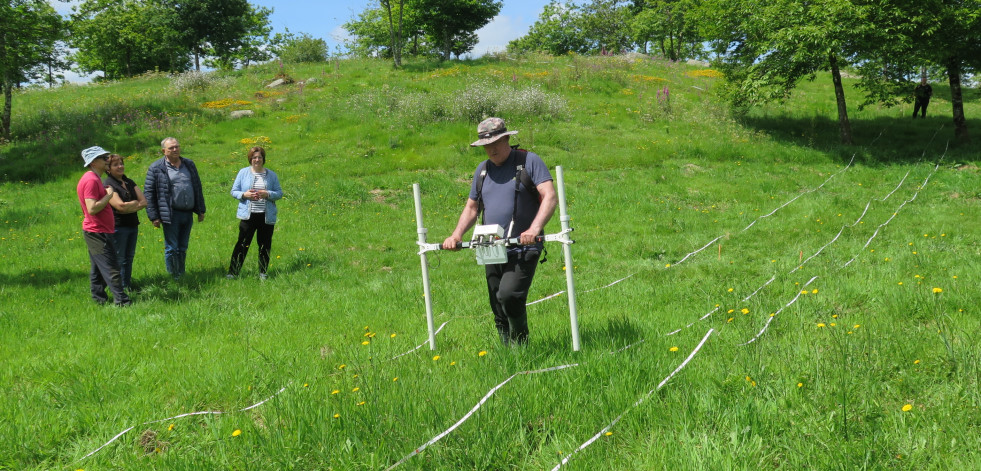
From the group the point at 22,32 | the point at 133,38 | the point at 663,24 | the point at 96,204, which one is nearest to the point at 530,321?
the point at 96,204

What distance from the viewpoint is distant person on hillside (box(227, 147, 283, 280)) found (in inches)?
330

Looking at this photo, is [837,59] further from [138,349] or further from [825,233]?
[138,349]

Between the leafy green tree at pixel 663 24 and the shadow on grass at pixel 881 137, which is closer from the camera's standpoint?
the shadow on grass at pixel 881 137

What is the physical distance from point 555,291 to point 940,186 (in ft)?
39.4

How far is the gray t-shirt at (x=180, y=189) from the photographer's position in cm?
799

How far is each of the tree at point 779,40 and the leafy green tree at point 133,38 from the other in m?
39.2

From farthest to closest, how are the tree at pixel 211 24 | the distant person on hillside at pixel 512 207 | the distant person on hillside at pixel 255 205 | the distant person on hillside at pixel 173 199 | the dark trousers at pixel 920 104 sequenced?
1. the tree at pixel 211 24
2. the dark trousers at pixel 920 104
3. the distant person on hillside at pixel 255 205
4. the distant person on hillside at pixel 173 199
5. the distant person on hillside at pixel 512 207

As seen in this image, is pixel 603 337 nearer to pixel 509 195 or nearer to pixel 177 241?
pixel 509 195

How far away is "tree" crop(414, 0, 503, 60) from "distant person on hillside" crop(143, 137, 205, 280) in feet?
92.1

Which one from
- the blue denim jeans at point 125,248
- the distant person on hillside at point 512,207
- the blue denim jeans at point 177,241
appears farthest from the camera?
the blue denim jeans at point 177,241

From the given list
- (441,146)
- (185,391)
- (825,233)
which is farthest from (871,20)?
(185,391)

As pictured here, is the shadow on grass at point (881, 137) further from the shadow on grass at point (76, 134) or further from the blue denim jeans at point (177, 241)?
the shadow on grass at point (76, 134)

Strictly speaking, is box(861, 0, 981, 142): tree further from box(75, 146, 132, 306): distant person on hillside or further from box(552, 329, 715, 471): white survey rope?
box(75, 146, 132, 306): distant person on hillside

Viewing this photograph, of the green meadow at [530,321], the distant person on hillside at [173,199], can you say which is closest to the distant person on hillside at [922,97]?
the green meadow at [530,321]
